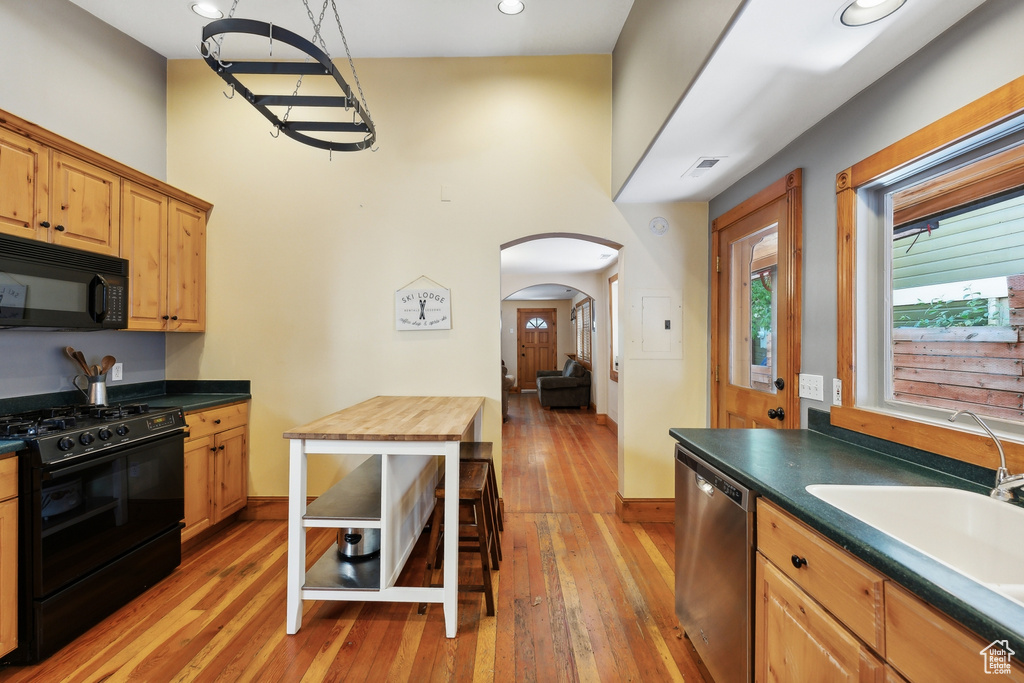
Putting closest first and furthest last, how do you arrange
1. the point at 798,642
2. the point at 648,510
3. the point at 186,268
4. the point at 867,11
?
the point at 798,642 → the point at 867,11 → the point at 186,268 → the point at 648,510

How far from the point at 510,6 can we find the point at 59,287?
2894 mm

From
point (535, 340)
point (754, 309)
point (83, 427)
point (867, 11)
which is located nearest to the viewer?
point (867, 11)

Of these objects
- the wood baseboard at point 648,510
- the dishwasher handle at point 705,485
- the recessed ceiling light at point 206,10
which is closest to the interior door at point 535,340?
the wood baseboard at point 648,510

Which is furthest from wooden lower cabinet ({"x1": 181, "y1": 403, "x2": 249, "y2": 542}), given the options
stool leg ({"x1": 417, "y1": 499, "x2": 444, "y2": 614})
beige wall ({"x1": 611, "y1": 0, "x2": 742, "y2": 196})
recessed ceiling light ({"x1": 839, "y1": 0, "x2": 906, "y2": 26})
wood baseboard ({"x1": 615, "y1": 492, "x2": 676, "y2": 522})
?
recessed ceiling light ({"x1": 839, "y1": 0, "x2": 906, "y2": 26})

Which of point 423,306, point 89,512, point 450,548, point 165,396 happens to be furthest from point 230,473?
point 450,548

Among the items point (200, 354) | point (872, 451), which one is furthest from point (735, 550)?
point (200, 354)

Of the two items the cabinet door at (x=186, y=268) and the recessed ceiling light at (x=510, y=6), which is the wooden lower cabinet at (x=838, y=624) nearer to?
the recessed ceiling light at (x=510, y=6)

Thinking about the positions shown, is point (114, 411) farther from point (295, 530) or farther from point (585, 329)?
point (585, 329)

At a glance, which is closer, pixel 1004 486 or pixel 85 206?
pixel 1004 486

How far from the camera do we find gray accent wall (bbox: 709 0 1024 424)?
1223mm

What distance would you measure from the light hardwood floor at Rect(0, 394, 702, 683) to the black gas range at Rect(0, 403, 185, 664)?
0.13 meters

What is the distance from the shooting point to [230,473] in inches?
115

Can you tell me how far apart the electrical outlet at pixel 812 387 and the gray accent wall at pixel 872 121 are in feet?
0.09

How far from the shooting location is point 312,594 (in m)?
1.94
